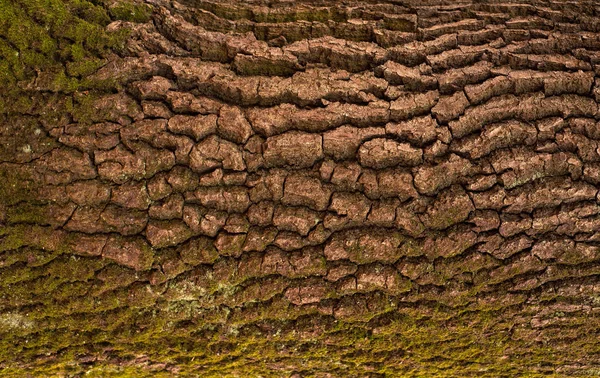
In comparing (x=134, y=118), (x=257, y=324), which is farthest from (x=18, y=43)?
(x=257, y=324)

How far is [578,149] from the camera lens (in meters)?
2.52

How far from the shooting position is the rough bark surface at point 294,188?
2.45 metres

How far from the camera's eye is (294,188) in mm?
2467

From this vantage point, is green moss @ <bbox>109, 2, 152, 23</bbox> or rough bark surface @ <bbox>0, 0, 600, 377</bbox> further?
green moss @ <bbox>109, 2, 152, 23</bbox>

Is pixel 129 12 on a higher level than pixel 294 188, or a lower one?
higher

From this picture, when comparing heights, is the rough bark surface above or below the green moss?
below

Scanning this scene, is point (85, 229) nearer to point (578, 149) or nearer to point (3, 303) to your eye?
point (3, 303)

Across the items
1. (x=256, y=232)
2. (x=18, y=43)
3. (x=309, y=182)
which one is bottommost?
(x=256, y=232)

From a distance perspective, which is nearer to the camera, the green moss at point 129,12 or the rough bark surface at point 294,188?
the rough bark surface at point 294,188

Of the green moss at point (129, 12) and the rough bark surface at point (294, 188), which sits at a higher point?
the green moss at point (129, 12)

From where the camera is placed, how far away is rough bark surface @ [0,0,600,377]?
96.3 inches

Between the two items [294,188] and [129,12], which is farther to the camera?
[129,12]

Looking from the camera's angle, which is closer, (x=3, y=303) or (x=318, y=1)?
(x=3, y=303)

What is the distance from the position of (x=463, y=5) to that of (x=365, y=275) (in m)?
1.47
